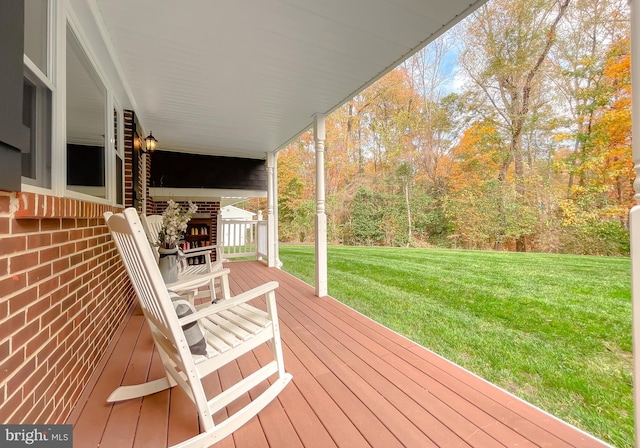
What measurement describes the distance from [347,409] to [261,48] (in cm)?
254

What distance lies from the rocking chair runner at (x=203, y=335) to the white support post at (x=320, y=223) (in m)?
1.79

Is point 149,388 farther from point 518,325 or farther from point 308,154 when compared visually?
point 308,154

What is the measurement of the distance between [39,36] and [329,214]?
10287 mm

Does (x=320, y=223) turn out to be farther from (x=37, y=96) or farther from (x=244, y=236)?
(x=244, y=236)

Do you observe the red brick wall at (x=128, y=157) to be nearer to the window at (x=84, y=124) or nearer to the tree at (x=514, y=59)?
the window at (x=84, y=124)

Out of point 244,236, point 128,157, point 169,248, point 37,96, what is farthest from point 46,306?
point 244,236

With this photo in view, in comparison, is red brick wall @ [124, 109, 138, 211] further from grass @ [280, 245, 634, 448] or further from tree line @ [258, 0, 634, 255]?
tree line @ [258, 0, 634, 255]

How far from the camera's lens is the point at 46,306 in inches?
47.2

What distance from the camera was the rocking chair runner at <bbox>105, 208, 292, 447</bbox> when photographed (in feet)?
3.66

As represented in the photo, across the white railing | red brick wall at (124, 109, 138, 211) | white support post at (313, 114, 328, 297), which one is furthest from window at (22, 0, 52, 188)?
the white railing

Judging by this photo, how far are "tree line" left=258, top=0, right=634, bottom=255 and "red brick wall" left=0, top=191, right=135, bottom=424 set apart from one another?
19.8 feet

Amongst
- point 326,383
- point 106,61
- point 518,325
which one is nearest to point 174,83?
point 106,61

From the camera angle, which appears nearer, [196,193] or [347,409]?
[347,409]

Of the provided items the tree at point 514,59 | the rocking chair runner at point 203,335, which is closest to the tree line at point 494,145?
the tree at point 514,59
